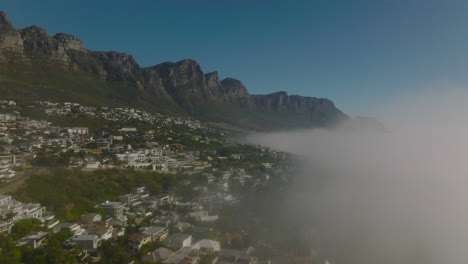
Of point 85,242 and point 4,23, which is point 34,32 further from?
point 85,242

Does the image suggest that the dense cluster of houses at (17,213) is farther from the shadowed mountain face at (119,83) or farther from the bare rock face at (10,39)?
the bare rock face at (10,39)

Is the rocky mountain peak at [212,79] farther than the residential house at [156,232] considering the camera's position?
Yes

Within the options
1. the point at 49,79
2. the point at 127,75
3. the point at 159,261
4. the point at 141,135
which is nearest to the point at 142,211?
the point at 159,261

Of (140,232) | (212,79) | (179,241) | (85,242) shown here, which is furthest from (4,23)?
(179,241)

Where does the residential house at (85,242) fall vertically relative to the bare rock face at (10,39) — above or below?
below

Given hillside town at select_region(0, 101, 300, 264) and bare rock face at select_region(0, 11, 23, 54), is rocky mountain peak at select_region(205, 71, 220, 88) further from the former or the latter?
hillside town at select_region(0, 101, 300, 264)

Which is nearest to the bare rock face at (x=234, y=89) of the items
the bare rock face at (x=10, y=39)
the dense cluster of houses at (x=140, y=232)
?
the bare rock face at (x=10, y=39)

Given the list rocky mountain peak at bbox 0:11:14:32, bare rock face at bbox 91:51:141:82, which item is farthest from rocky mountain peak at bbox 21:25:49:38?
bare rock face at bbox 91:51:141:82
